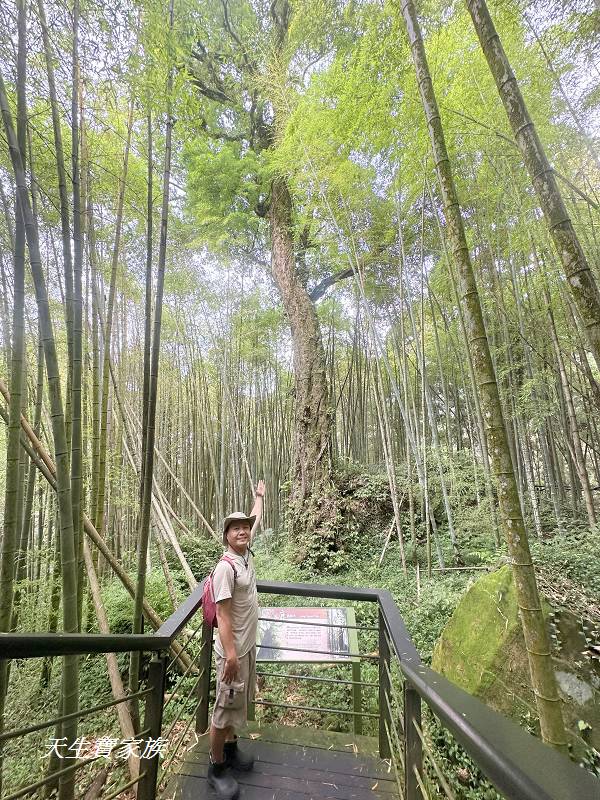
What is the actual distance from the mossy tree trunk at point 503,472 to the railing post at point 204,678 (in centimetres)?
130

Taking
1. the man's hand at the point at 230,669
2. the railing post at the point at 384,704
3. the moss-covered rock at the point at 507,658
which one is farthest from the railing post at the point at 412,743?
the moss-covered rock at the point at 507,658

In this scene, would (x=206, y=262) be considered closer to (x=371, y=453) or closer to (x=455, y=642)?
(x=371, y=453)

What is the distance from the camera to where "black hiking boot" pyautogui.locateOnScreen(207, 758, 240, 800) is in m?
1.38

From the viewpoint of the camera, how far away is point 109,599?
3580mm

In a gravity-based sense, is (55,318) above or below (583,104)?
below

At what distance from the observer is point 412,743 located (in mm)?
1129

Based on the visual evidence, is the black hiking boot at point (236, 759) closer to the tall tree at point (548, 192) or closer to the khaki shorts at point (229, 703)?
the khaki shorts at point (229, 703)

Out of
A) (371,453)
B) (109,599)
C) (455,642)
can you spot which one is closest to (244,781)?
(455,642)

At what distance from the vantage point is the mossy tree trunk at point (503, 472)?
1.01 meters

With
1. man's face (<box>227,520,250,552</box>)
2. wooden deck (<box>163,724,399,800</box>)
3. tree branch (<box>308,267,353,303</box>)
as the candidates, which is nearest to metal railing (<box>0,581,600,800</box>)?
wooden deck (<box>163,724,399,800</box>)

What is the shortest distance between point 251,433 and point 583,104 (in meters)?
5.75

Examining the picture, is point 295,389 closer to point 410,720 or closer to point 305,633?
point 305,633

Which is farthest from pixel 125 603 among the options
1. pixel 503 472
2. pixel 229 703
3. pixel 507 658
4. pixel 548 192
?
pixel 548 192

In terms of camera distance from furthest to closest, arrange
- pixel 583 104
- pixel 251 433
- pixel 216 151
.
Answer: pixel 251 433, pixel 216 151, pixel 583 104
